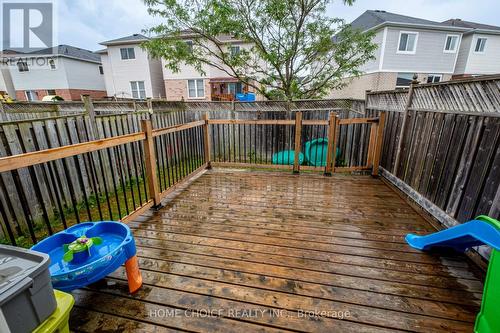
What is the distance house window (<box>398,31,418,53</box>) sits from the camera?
13305 mm

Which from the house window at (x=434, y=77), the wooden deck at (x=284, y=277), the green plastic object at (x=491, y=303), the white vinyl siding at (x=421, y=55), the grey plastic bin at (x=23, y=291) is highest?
the white vinyl siding at (x=421, y=55)

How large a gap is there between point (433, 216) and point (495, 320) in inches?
74.5

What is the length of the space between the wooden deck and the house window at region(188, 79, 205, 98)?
14320 millimetres

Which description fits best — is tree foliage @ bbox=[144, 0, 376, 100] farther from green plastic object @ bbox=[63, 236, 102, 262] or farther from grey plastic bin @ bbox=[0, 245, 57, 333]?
grey plastic bin @ bbox=[0, 245, 57, 333]

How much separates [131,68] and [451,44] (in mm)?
21247

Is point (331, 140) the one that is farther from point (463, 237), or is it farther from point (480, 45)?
point (480, 45)

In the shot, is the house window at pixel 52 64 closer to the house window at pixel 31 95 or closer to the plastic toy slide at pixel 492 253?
the house window at pixel 31 95

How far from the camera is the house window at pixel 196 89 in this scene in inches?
627

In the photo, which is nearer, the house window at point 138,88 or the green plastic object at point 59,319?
the green plastic object at point 59,319

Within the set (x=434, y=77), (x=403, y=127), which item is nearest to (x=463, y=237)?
(x=403, y=127)

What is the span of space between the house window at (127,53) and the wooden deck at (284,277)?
16.6m

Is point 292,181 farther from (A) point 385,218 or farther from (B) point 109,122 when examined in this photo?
(B) point 109,122

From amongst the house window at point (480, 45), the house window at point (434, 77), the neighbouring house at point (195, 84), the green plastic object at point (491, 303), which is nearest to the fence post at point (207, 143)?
the green plastic object at point (491, 303)

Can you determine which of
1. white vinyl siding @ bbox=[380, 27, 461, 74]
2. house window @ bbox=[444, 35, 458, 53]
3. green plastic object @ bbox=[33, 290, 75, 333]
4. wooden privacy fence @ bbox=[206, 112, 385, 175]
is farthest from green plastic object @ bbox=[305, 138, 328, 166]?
house window @ bbox=[444, 35, 458, 53]
